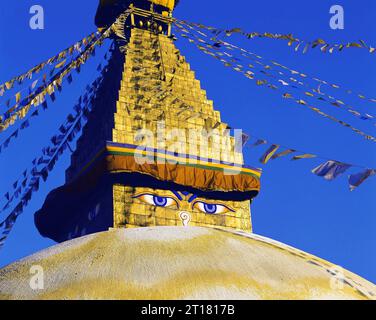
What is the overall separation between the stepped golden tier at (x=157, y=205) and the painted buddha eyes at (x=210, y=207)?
1.1 inches

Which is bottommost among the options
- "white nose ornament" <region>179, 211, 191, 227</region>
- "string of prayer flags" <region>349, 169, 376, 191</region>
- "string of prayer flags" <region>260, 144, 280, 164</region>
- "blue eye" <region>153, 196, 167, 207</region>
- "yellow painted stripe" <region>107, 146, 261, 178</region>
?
"string of prayer flags" <region>349, 169, 376, 191</region>

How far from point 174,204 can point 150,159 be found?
1206mm

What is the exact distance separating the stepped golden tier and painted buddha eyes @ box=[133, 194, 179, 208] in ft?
0.09

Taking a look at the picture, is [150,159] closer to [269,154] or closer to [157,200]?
[157,200]

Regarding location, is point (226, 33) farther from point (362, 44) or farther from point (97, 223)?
point (97, 223)

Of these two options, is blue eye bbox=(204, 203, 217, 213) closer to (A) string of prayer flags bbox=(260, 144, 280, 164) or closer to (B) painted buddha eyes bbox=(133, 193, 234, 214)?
(B) painted buddha eyes bbox=(133, 193, 234, 214)

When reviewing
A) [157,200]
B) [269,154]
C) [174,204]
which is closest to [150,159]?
[157,200]

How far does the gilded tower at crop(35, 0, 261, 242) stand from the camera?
16.1 m

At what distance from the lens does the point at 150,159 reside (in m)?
16.1

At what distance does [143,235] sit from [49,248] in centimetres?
127

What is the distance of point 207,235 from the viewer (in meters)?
9.01

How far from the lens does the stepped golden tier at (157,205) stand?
26.1 ft

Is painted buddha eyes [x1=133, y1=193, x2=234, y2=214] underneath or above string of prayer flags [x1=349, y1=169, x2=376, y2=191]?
above

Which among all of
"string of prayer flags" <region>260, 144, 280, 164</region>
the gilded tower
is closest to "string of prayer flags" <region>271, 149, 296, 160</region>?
"string of prayer flags" <region>260, 144, 280, 164</region>
